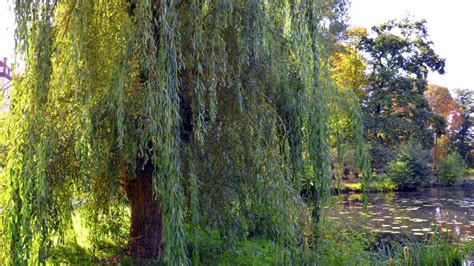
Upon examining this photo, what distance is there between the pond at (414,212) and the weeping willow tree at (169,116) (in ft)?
10.2

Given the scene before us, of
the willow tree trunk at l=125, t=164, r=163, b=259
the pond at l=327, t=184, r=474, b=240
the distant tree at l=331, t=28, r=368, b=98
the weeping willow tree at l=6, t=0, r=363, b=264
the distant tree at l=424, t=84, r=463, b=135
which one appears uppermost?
the distant tree at l=331, t=28, r=368, b=98

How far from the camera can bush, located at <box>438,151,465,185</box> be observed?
805 inches

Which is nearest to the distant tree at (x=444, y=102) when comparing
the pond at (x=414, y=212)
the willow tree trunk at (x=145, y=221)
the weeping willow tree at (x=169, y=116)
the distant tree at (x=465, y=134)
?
the distant tree at (x=465, y=134)

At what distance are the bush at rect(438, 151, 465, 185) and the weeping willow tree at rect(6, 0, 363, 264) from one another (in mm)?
18079

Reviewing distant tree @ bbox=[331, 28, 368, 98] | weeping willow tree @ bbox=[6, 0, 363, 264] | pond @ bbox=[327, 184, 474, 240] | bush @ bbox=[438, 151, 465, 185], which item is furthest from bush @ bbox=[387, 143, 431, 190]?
weeping willow tree @ bbox=[6, 0, 363, 264]

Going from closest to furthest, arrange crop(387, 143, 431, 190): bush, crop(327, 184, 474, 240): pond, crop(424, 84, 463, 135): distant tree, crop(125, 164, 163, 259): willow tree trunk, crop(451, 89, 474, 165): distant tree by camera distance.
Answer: crop(125, 164, 163, 259): willow tree trunk
crop(327, 184, 474, 240): pond
crop(387, 143, 431, 190): bush
crop(424, 84, 463, 135): distant tree
crop(451, 89, 474, 165): distant tree

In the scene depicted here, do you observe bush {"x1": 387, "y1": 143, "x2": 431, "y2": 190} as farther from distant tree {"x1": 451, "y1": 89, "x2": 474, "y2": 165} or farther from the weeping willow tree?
the weeping willow tree

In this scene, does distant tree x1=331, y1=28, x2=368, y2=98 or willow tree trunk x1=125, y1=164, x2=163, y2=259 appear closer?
willow tree trunk x1=125, y1=164, x2=163, y2=259

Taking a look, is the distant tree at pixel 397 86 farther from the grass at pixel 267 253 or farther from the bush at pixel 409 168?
the grass at pixel 267 253

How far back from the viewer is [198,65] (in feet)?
11.6

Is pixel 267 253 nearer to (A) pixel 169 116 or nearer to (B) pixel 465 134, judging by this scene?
(A) pixel 169 116

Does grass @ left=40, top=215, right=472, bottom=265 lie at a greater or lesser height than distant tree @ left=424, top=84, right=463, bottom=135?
lesser

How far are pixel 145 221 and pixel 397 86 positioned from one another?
16815 mm

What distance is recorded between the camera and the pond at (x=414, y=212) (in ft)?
31.6
